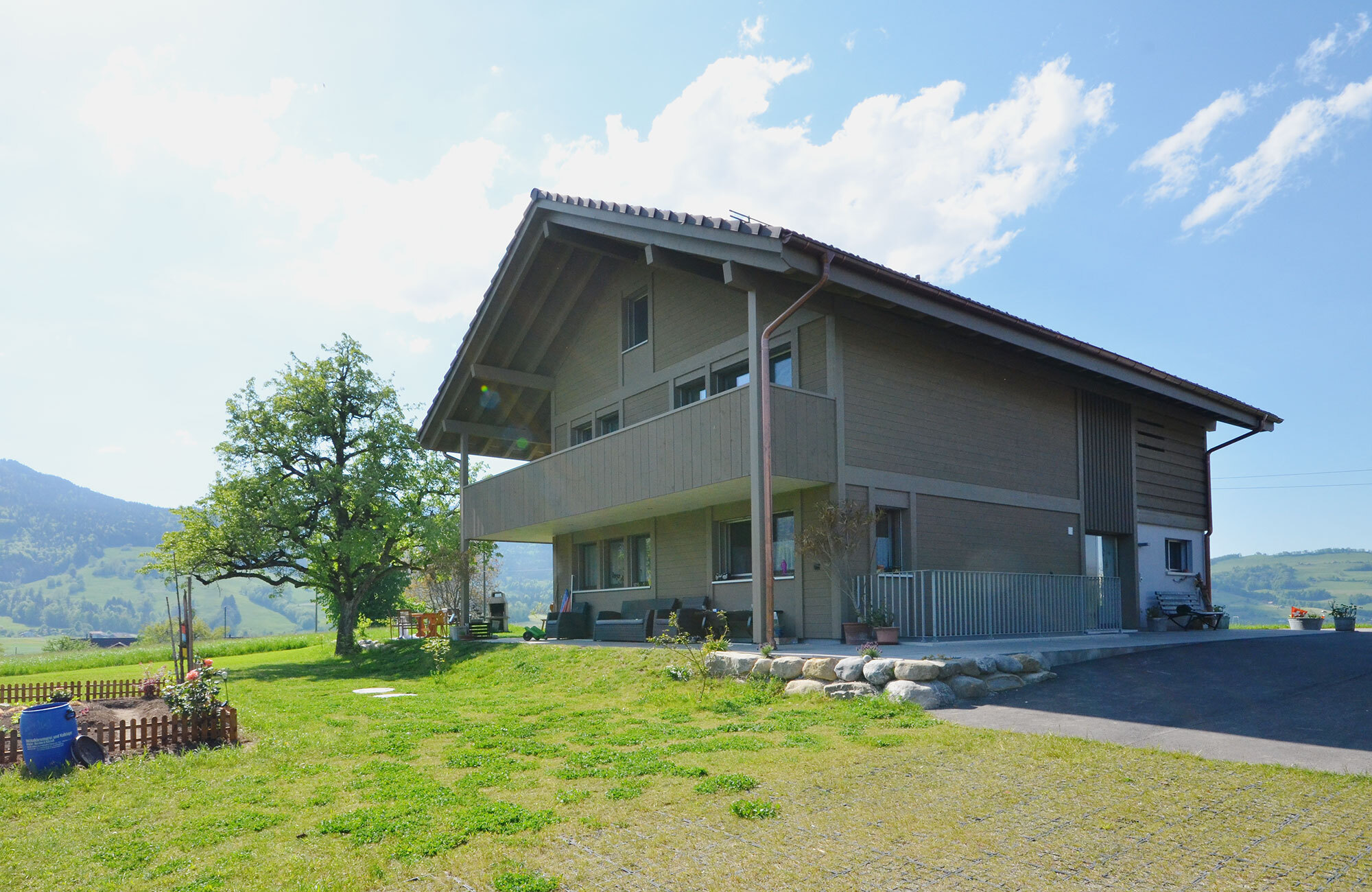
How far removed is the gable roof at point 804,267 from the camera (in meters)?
12.3

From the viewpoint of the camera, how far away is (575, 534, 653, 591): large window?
63.1 ft

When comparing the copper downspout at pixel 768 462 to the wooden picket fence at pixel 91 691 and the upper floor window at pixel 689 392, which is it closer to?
the upper floor window at pixel 689 392

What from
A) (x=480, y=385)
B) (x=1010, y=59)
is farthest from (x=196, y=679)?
(x=480, y=385)

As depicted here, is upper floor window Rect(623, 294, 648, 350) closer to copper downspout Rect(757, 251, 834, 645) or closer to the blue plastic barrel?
copper downspout Rect(757, 251, 834, 645)

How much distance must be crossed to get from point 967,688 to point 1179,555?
43.6 ft

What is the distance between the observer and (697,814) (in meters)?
5.50

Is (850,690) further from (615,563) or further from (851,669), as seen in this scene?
(615,563)

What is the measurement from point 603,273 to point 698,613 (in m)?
8.43

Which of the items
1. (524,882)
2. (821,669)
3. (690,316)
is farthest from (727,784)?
(690,316)

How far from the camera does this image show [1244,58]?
43.9ft

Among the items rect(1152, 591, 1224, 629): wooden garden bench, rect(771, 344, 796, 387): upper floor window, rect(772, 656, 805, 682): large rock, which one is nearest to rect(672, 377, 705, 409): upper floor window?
rect(771, 344, 796, 387): upper floor window

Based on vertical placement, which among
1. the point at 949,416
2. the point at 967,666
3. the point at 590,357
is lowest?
the point at 967,666

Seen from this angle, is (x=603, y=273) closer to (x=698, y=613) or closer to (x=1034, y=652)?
(x=698, y=613)

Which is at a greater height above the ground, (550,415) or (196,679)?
(550,415)
